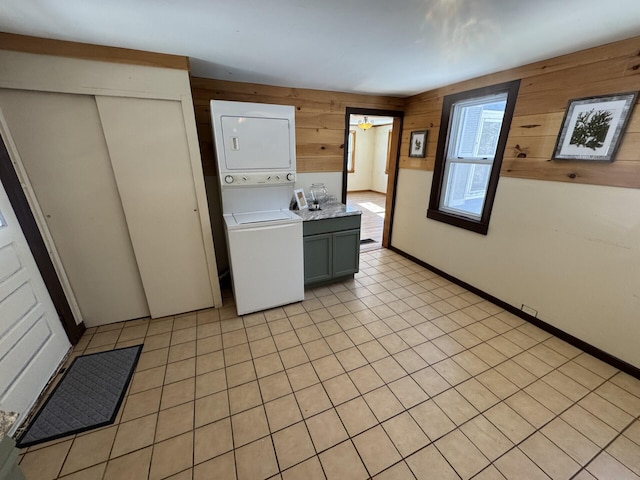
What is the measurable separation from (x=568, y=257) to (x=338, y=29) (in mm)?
2260

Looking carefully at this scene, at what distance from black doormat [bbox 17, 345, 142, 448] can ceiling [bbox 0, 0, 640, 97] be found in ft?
6.74

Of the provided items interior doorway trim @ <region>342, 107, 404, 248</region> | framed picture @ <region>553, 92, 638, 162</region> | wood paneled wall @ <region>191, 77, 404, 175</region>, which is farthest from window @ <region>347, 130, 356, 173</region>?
framed picture @ <region>553, 92, 638, 162</region>

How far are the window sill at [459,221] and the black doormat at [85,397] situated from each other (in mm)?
3094

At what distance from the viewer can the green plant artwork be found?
162cm

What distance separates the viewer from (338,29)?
1405mm

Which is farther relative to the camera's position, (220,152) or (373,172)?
(373,172)

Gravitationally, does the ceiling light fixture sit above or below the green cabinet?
above

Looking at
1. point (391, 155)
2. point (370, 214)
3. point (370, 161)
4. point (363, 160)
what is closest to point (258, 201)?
point (391, 155)

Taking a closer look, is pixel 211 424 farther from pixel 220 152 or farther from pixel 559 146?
pixel 559 146

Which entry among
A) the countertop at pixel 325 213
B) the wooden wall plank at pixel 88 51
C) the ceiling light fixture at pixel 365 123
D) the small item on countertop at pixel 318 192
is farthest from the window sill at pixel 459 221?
the ceiling light fixture at pixel 365 123

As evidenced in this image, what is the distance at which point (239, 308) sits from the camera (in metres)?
2.23

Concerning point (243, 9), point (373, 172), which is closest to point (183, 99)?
point (243, 9)

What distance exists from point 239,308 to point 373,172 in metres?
7.19

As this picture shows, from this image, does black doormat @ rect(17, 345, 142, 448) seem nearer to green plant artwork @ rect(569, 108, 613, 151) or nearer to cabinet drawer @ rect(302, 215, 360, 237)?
cabinet drawer @ rect(302, 215, 360, 237)
